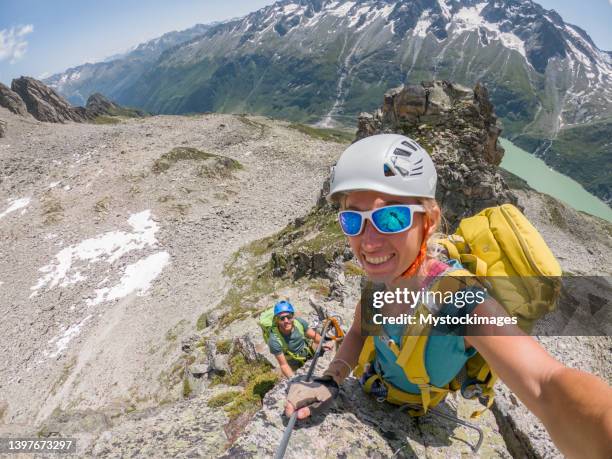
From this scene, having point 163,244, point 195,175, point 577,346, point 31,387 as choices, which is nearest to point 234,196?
point 195,175

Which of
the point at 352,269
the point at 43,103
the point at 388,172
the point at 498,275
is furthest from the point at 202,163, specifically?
the point at 43,103

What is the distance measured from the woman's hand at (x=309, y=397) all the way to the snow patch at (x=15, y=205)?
2030 inches

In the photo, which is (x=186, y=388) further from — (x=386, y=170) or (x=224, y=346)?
Result: (x=386, y=170)

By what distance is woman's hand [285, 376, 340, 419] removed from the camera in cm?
461

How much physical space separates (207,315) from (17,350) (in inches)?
568

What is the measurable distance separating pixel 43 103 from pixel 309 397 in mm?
123110

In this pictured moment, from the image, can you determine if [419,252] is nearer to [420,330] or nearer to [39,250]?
[420,330]

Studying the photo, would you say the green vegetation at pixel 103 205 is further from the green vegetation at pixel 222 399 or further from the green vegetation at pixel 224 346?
the green vegetation at pixel 222 399

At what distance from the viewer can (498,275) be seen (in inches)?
143

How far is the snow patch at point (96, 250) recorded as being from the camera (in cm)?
3190

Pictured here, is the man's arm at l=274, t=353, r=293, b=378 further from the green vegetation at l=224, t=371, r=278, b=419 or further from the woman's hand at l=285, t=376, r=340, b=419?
the woman's hand at l=285, t=376, r=340, b=419

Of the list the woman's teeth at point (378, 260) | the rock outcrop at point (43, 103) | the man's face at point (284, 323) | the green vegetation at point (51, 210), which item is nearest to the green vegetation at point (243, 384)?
the man's face at point (284, 323)

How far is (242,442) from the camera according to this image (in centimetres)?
472

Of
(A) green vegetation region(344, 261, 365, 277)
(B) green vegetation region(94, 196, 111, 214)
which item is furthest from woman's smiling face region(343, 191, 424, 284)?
(B) green vegetation region(94, 196, 111, 214)
